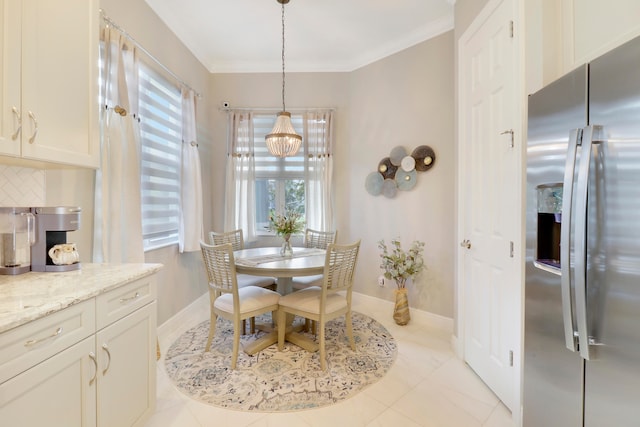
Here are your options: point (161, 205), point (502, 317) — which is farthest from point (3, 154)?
point (502, 317)

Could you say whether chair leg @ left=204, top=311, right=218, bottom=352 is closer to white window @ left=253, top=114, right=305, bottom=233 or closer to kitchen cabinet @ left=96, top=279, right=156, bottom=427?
kitchen cabinet @ left=96, top=279, right=156, bottom=427

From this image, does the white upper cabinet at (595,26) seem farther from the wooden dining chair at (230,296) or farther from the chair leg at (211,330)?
the chair leg at (211,330)

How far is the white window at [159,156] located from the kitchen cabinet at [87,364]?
1.25m

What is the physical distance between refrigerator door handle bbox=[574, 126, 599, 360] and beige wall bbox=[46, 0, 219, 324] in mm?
2578

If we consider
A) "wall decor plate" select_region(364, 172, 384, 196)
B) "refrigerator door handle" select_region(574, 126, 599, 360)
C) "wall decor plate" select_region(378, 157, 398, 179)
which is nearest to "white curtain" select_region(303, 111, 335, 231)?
"wall decor plate" select_region(364, 172, 384, 196)

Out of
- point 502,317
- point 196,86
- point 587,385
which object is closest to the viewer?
point 587,385

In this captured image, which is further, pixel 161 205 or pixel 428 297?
pixel 428 297

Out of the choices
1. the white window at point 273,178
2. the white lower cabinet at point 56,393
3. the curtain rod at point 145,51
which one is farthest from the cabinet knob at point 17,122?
the white window at point 273,178

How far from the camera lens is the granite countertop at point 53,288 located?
925 millimetres

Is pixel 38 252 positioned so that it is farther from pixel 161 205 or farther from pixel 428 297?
pixel 428 297

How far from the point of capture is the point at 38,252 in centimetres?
146

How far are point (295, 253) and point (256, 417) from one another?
144 cm

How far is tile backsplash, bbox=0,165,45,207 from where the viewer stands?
4.74 feet

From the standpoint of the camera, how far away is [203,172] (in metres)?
3.62
